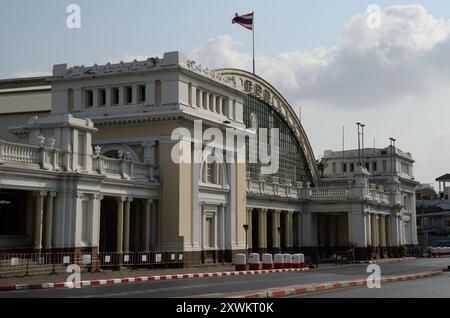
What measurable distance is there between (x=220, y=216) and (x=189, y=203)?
18.5ft

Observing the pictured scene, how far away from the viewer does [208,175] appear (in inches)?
2253

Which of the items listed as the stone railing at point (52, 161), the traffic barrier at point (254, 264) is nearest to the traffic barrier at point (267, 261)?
the traffic barrier at point (254, 264)

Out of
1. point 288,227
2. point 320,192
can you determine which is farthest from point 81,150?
point 320,192

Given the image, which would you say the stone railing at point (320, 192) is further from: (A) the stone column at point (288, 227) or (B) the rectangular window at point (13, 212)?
(B) the rectangular window at point (13, 212)

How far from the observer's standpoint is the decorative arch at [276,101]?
255 ft

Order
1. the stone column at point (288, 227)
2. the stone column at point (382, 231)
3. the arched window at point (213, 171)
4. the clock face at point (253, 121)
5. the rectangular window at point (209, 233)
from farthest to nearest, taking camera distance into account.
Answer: the stone column at point (382, 231) → the clock face at point (253, 121) → the stone column at point (288, 227) → the rectangular window at point (209, 233) → the arched window at point (213, 171)

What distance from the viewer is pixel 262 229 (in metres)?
69.9

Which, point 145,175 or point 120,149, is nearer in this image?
point 145,175

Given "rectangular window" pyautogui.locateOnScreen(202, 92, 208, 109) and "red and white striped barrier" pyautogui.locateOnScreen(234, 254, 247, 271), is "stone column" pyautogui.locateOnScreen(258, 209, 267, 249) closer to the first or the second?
"rectangular window" pyautogui.locateOnScreen(202, 92, 208, 109)

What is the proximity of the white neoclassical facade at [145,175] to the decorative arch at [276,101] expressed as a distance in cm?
33

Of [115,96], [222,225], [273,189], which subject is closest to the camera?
[115,96]

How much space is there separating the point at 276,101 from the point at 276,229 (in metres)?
18.7

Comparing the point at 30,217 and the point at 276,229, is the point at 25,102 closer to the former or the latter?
the point at 276,229
